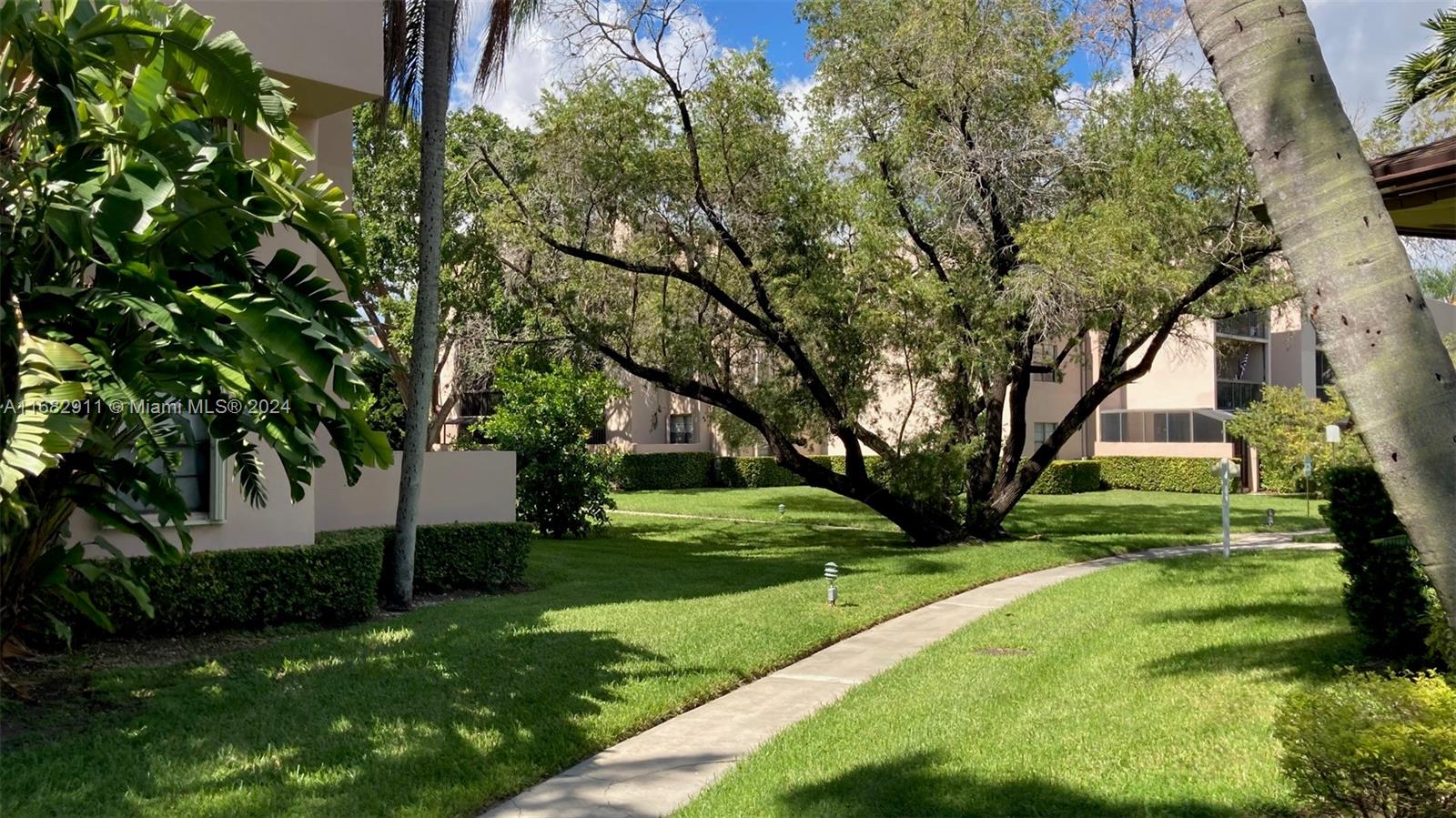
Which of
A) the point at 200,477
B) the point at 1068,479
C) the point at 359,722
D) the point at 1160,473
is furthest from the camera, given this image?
the point at 1160,473

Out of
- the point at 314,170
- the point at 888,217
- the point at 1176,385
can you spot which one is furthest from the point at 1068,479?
the point at 314,170

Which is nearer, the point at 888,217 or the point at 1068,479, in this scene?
the point at 888,217

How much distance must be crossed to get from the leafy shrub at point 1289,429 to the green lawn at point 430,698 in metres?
20.9

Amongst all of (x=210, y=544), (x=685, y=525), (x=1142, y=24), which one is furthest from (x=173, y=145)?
(x=685, y=525)

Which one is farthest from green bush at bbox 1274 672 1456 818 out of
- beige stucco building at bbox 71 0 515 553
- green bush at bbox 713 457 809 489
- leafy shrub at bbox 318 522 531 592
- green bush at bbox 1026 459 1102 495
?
green bush at bbox 713 457 809 489

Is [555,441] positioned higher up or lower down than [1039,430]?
lower down

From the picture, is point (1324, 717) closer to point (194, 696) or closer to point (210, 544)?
point (194, 696)

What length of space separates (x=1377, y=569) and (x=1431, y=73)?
6820 mm

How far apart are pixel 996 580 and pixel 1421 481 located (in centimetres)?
1239

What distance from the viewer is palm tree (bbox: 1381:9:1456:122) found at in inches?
442

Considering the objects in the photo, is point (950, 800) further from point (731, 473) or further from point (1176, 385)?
point (1176, 385)

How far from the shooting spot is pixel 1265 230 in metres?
17.0

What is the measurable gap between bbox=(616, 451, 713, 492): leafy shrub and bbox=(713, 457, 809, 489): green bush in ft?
1.48

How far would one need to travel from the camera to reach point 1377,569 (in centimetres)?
847
